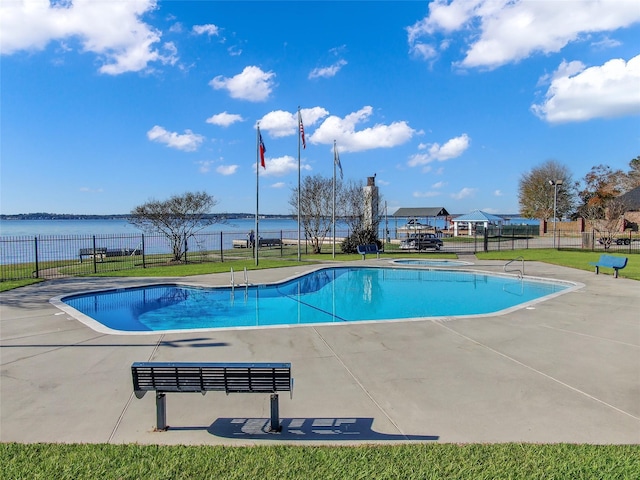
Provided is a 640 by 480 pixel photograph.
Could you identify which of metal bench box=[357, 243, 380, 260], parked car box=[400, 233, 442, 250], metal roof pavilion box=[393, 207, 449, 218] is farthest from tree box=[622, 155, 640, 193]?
metal bench box=[357, 243, 380, 260]

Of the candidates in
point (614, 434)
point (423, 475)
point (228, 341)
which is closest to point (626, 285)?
point (614, 434)

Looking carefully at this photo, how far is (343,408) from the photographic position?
4887mm

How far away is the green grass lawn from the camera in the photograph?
137 inches

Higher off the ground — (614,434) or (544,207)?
(544,207)

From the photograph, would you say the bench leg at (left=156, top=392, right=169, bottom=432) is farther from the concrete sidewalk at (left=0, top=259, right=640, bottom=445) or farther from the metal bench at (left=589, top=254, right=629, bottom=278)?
the metal bench at (left=589, top=254, right=629, bottom=278)

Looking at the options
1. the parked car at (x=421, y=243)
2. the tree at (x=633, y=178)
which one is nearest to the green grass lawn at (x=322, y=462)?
the parked car at (x=421, y=243)

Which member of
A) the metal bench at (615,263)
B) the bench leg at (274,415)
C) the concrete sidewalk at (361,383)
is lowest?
the concrete sidewalk at (361,383)

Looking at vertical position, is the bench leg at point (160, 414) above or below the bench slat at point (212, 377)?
below

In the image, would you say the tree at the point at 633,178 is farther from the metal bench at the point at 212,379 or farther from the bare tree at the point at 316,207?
the metal bench at the point at 212,379

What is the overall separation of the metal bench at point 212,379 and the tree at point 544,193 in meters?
59.3

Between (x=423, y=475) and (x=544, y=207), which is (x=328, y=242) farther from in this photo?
(x=423, y=475)

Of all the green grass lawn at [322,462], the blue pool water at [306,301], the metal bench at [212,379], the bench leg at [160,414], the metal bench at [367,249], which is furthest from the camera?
the metal bench at [367,249]

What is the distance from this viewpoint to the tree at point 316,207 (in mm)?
30562

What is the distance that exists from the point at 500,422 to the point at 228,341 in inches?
187
